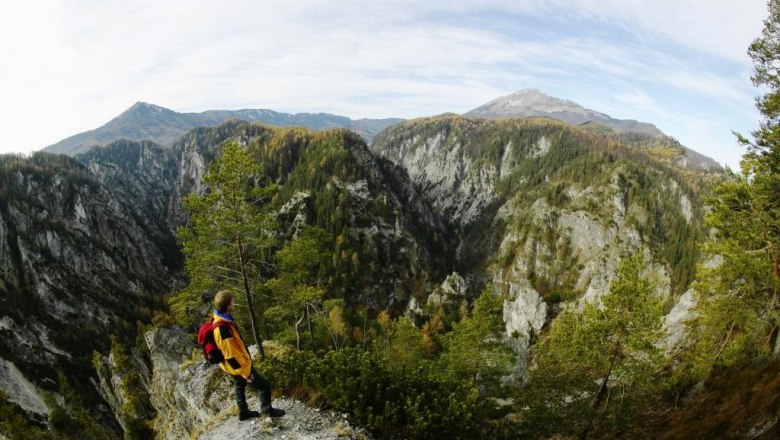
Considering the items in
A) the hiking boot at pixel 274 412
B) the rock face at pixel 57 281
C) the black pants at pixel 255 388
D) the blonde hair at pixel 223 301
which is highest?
the blonde hair at pixel 223 301

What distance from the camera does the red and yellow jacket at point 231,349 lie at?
1057 centimetres

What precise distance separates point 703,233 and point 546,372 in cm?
16813

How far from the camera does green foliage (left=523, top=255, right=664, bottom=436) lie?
20.7 metres

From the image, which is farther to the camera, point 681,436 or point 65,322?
point 65,322

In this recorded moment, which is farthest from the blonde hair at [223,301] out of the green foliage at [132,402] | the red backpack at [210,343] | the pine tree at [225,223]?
the green foliage at [132,402]

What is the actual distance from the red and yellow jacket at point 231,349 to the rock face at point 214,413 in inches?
92.0

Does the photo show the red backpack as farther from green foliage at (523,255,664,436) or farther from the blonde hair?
green foliage at (523,255,664,436)

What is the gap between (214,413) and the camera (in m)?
17.6

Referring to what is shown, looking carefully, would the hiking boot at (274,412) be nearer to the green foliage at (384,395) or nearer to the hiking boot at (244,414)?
the hiking boot at (244,414)

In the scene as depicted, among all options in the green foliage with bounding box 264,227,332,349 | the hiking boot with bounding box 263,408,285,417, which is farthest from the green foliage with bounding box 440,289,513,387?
the hiking boot with bounding box 263,408,285,417

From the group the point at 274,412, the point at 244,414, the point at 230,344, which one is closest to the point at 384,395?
the point at 274,412

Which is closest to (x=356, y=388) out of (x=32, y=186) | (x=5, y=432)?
(x=5, y=432)

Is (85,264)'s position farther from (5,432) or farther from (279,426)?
(279,426)

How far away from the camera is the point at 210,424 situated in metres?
14.0
